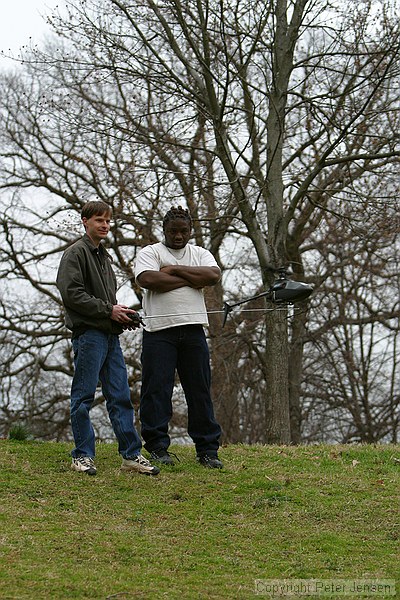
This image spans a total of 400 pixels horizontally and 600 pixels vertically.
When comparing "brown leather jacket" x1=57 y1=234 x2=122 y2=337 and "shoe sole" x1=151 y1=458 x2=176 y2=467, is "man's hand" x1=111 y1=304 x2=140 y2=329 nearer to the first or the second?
"brown leather jacket" x1=57 y1=234 x2=122 y2=337

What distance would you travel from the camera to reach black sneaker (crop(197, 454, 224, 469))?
304 inches

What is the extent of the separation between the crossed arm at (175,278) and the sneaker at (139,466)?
1.35m

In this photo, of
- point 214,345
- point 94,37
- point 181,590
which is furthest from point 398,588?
point 214,345

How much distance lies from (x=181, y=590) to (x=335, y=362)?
763 inches

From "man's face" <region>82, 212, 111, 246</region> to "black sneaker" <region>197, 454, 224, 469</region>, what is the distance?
199 centimetres

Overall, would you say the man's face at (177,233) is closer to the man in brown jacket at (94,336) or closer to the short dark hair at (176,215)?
the short dark hair at (176,215)

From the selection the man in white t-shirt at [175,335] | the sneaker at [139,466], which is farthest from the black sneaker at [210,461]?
the sneaker at [139,466]

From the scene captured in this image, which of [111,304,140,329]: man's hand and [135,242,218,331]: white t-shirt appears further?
[135,242,218,331]: white t-shirt

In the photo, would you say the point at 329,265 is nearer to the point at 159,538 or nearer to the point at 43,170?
the point at 43,170

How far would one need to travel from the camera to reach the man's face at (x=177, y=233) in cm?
761

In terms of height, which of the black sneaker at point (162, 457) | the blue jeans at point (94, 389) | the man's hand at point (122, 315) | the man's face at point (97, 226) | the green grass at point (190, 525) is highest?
the man's face at point (97, 226)

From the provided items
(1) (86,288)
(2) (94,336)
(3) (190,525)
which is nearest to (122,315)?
(2) (94,336)

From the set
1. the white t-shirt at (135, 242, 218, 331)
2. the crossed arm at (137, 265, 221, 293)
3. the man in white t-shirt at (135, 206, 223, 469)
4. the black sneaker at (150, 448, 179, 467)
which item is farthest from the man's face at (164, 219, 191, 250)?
the black sneaker at (150, 448, 179, 467)

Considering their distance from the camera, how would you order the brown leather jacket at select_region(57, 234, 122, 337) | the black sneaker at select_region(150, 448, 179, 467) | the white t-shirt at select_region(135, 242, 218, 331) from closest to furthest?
1. the brown leather jacket at select_region(57, 234, 122, 337)
2. the white t-shirt at select_region(135, 242, 218, 331)
3. the black sneaker at select_region(150, 448, 179, 467)
